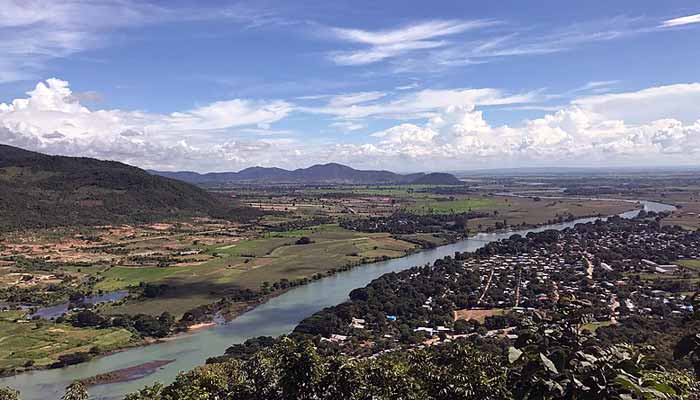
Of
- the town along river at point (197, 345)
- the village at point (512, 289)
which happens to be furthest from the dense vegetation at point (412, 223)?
the town along river at point (197, 345)

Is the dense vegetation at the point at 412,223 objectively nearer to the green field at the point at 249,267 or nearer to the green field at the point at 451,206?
the green field at the point at 249,267

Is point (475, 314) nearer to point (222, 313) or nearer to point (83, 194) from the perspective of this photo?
point (222, 313)

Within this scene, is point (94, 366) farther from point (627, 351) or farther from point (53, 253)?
point (53, 253)

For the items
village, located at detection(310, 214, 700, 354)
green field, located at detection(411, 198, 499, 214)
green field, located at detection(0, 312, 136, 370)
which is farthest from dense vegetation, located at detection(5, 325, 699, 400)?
green field, located at detection(411, 198, 499, 214)

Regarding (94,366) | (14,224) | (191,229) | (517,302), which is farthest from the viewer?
(191,229)

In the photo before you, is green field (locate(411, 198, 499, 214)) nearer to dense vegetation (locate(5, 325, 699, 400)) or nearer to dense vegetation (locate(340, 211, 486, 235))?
dense vegetation (locate(340, 211, 486, 235))

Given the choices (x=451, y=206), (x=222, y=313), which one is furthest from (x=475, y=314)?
(x=451, y=206)

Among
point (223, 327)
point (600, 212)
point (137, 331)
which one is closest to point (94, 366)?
point (137, 331)
